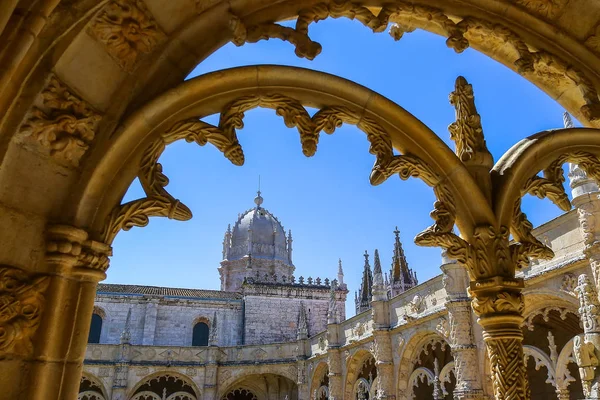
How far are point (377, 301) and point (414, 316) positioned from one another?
6.90 feet

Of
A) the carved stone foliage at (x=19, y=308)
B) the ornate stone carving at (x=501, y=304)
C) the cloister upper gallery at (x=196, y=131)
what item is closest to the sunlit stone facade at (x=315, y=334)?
the cloister upper gallery at (x=196, y=131)

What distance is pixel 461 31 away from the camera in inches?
141

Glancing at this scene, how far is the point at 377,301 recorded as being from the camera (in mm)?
15703

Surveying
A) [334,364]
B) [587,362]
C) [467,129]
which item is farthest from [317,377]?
[467,129]

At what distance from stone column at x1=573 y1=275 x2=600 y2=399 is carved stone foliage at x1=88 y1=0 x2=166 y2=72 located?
786 centimetres

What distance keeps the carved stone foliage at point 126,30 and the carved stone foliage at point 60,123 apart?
0.33 meters

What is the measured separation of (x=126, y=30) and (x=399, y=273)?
32.3m

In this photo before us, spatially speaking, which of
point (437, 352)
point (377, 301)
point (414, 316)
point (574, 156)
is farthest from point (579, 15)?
point (437, 352)

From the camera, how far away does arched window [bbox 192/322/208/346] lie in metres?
28.6

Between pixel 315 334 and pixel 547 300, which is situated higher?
pixel 315 334

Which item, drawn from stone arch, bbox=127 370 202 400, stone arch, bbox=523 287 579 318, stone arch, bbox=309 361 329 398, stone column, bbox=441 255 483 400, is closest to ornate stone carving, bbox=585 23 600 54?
stone arch, bbox=523 287 579 318

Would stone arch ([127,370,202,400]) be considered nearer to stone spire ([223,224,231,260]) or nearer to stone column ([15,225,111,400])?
stone spire ([223,224,231,260])

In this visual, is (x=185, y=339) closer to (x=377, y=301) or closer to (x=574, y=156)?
(x=377, y=301)

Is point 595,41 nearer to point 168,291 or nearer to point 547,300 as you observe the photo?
point 547,300
